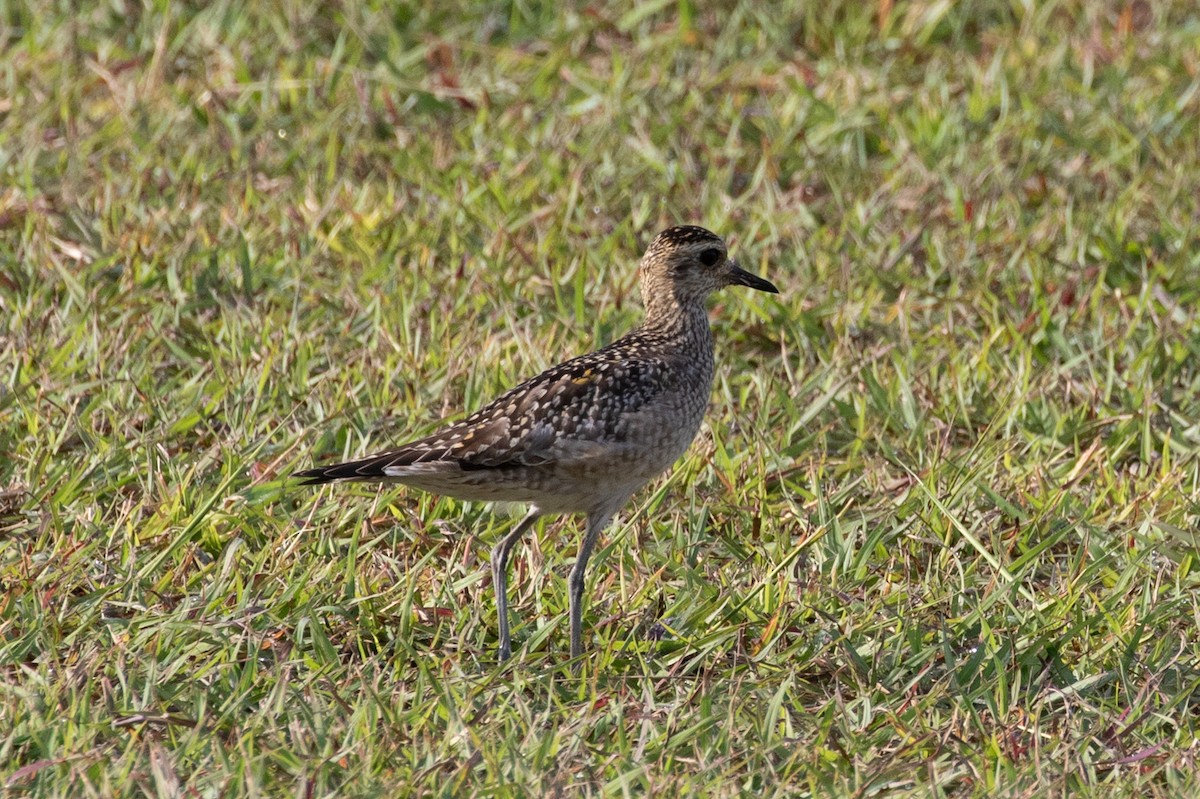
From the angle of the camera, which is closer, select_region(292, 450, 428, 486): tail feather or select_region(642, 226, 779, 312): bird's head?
select_region(292, 450, 428, 486): tail feather

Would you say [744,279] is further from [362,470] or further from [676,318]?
[362,470]

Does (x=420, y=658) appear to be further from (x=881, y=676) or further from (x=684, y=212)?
(x=684, y=212)

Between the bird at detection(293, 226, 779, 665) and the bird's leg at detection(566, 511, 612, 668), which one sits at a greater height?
the bird at detection(293, 226, 779, 665)

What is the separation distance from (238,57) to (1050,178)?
170 inches

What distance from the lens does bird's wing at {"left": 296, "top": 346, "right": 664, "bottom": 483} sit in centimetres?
537

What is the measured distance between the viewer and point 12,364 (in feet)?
22.6

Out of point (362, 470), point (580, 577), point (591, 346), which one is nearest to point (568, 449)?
point (580, 577)

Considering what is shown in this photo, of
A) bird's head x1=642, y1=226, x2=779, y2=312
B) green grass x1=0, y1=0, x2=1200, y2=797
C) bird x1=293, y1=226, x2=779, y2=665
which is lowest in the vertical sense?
green grass x1=0, y1=0, x2=1200, y2=797

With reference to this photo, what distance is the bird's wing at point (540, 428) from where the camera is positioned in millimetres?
5367

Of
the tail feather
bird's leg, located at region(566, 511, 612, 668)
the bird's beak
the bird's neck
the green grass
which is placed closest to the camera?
the green grass

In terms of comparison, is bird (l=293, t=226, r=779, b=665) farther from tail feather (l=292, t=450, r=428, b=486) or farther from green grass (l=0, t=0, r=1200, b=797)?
green grass (l=0, t=0, r=1200, b=797)

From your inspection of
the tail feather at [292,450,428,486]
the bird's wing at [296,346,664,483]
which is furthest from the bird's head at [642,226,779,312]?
the tail feather at [292,450,428,486]

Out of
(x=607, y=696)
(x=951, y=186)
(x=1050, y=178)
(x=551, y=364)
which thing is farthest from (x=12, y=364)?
(x=1050, y=178)

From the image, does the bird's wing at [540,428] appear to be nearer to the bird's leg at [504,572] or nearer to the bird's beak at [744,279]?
the bird's leg at [504,572]
